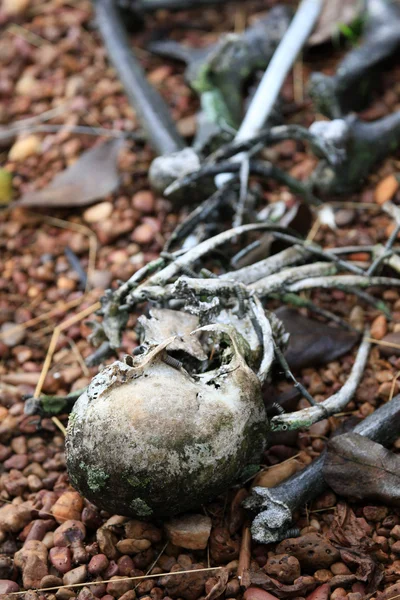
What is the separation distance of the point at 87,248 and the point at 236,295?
1060mm

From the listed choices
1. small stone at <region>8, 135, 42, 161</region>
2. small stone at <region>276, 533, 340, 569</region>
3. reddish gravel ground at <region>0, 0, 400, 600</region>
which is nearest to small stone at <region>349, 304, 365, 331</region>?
reddish gravel ground at <region>0, 0, 400, 600</region>

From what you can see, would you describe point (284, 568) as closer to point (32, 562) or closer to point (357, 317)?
point (32, 562)

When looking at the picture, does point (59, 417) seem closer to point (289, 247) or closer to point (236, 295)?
point (236, 295)

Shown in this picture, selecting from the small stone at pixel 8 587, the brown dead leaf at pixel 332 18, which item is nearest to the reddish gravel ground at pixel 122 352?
the small stone at pixel 8 587

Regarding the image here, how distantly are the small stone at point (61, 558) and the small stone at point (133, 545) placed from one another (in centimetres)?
14

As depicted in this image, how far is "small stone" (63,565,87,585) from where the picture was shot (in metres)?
1.71

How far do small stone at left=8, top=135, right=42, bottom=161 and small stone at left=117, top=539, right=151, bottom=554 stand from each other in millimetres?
2016

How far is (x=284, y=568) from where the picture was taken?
163 centimetres

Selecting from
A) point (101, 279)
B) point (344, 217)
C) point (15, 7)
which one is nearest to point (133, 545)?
point (101, 279)

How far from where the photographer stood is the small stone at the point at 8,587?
5.60ft

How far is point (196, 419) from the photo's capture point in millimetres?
1524

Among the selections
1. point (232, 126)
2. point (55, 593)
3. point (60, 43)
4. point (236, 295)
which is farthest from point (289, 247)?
point (60, 43)

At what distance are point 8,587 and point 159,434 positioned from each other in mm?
610

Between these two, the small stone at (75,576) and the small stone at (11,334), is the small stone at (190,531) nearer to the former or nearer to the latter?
the small stone at (75,576)
